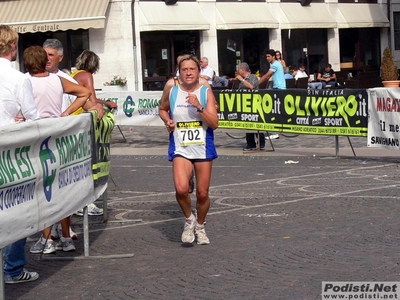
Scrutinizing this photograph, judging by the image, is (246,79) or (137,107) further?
(137,107)

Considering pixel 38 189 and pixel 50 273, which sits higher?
pixel 38 189

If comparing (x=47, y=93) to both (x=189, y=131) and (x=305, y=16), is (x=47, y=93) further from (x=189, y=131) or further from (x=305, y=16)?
(x=305, y=16)

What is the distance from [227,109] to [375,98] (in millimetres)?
4069

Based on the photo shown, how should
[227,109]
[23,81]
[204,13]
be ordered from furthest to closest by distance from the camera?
[204,13], [227,109], [23,81]

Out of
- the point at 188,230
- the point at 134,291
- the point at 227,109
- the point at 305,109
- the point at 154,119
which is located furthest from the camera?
the point at 154,119

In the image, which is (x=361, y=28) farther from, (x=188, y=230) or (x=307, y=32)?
(x=188, y=230)

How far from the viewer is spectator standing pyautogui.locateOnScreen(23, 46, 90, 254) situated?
902 centimetres

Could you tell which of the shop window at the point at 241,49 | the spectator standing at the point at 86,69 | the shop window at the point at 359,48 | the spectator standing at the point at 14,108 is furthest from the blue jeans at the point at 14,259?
the shop window at the point at 359,48

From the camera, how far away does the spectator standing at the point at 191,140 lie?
9.11 metres

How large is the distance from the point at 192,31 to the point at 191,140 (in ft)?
91.6

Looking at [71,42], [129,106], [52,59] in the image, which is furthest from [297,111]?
[71,42]

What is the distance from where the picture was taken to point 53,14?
34.2 metres

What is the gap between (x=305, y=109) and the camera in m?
17.5

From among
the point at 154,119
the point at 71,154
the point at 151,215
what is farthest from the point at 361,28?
the point at 71,154
